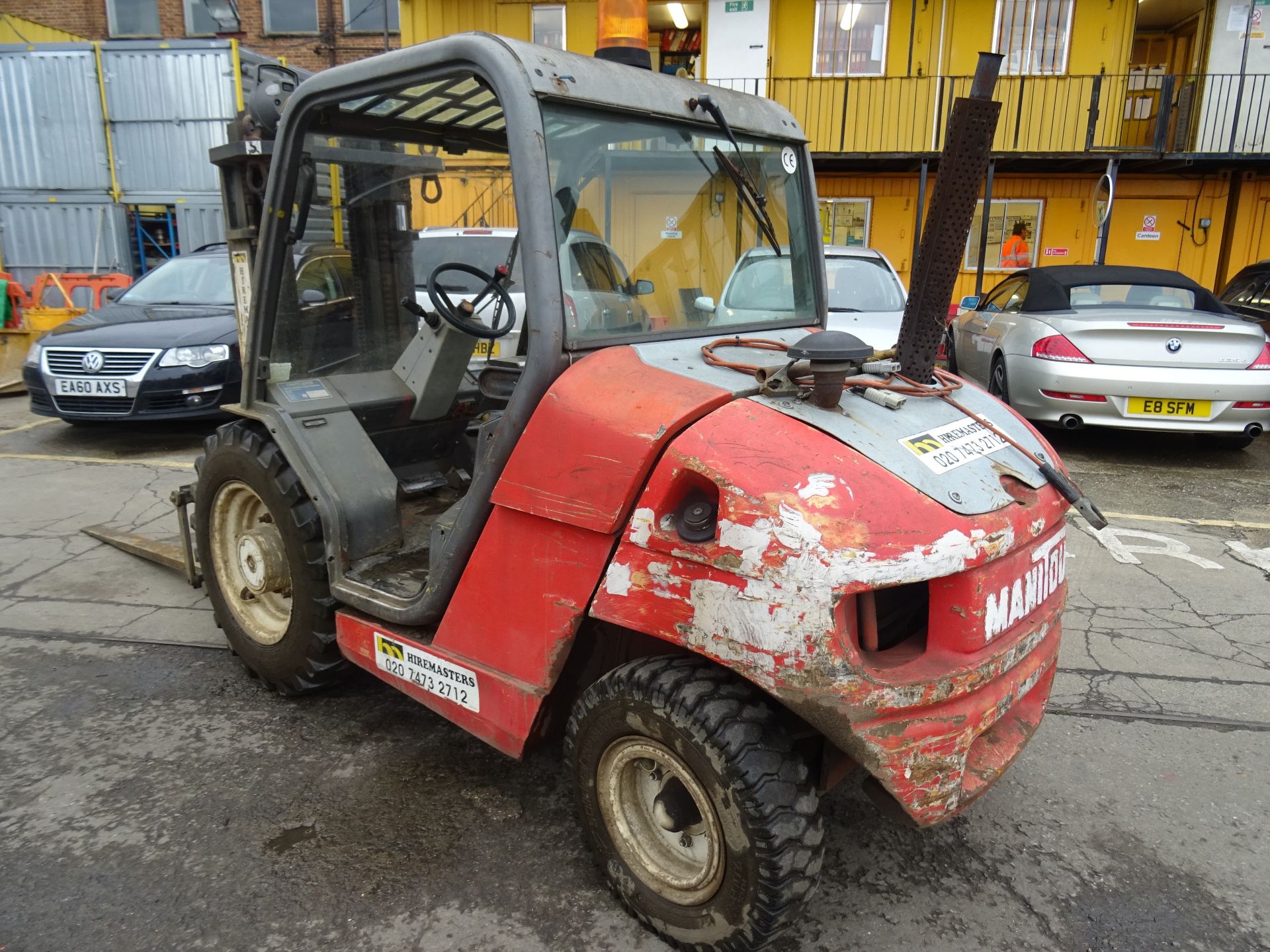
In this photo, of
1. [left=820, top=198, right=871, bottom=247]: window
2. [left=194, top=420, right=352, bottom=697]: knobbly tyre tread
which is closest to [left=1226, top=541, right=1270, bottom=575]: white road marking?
[left=194, top=420, right=352, bottom=697]: knobbly tyre tread

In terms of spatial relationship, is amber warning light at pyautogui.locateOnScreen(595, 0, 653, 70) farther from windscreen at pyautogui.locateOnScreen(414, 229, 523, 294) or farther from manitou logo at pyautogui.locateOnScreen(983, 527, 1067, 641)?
manitou logo at pyautogui.locateOnScreen(983, 527, 1067, 641)

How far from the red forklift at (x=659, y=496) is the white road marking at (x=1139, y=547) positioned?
311 centimetres

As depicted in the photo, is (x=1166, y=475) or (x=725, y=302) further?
(x=1166, y=475)

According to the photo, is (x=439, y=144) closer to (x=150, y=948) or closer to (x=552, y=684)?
(x=552, y=684)

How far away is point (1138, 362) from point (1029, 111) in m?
11.0

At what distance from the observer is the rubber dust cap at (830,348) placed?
2082 mm

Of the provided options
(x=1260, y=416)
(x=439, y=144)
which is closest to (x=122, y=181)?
(x=439, y=144)

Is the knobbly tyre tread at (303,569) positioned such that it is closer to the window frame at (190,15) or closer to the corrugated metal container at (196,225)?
the corrugated metal container at (196,225)

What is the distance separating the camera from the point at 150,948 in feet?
7.34

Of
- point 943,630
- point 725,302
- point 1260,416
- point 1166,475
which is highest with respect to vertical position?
point 725,302

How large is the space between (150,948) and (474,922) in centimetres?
81

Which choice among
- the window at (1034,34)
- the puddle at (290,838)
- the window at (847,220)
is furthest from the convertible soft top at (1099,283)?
the window at (1034,34)

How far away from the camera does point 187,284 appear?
894 centimetres

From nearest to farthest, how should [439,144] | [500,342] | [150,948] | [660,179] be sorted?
[150,948] < [660,179] < [439,144] < [500,342]
